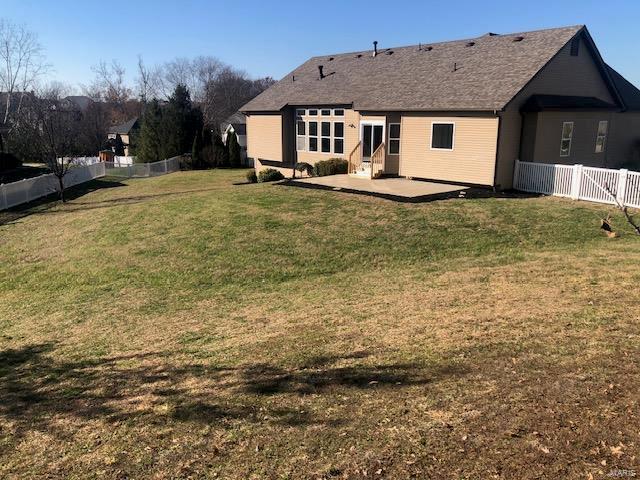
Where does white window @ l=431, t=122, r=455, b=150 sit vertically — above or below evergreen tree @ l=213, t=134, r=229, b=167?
above

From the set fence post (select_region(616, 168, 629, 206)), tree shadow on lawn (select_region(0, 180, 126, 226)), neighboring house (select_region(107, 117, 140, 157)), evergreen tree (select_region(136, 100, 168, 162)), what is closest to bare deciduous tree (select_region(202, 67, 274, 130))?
neighboring house (select_region(107, 117, 140, 157))

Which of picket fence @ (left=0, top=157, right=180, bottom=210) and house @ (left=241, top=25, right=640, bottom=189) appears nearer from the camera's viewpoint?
house @ (left=241, top=25, right=640, bottom=189)

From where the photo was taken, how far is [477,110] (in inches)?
768

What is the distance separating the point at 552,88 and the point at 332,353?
61.0ft

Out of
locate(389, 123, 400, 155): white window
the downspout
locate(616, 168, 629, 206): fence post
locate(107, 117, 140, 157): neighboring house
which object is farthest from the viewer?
locate(107, 117, 140, 157): neighboring house

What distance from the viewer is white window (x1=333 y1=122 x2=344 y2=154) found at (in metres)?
26.9

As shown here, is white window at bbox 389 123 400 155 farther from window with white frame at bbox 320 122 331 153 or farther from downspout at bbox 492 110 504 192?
window with white frame at bbox 320 122 331 153

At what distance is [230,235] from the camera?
1550 cm

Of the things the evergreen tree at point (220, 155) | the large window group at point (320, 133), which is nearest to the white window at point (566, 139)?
the large window group at point (320, 133)

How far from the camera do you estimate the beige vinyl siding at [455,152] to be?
1966 cm

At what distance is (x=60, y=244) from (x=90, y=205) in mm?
8965

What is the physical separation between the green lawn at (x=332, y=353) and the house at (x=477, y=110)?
206 inches

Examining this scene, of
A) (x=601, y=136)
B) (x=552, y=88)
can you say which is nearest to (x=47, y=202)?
(x=552, y=88)

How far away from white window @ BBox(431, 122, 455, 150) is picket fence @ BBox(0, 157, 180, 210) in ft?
66.6
